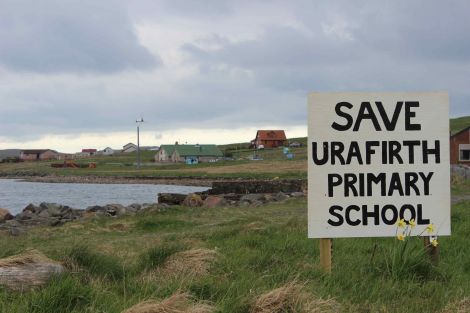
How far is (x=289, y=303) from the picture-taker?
500 centimetres

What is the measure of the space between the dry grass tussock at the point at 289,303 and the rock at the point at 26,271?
1.92m

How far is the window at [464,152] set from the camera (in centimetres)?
5131

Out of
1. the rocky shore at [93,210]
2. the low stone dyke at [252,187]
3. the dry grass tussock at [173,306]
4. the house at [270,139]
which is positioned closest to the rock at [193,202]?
the rocky shore at [93,210]

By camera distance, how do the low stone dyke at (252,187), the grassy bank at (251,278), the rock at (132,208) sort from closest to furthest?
the grassy bank at (251,278)
the rock at (132,208)
the low stone dyke at (252,187)

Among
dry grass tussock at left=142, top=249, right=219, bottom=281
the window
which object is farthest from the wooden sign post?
→ the window

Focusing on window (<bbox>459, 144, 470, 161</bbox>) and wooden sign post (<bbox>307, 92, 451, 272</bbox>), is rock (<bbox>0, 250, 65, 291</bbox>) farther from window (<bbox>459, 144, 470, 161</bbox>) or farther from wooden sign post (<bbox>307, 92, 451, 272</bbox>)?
window (<bbox>459, 144, 470, 161</bbox>)

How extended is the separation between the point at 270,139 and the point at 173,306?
489 ft

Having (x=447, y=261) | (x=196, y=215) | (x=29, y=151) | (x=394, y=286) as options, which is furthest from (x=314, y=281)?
(x=29, y=151)

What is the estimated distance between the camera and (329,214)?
24.0 ft

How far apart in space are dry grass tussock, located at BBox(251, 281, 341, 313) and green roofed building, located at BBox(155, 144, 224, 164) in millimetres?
125990

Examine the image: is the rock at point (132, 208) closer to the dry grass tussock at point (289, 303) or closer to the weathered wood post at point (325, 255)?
the weathered wood post at point (325, 255)

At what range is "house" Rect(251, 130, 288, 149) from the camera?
153250 mm

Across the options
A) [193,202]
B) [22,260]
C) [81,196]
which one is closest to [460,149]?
[193,202]

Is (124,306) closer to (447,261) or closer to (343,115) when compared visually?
(343,115)
